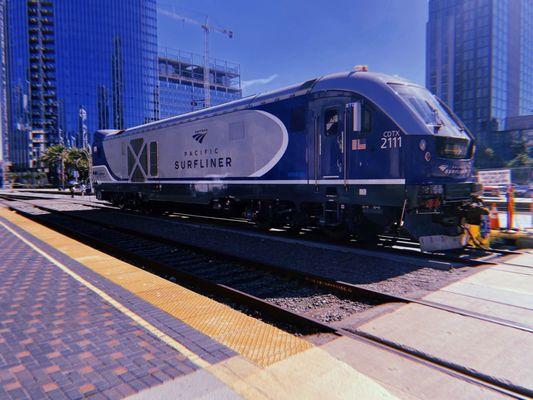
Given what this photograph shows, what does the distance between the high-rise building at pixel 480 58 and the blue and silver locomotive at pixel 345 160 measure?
81590 millimetres

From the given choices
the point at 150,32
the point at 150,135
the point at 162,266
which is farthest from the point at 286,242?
the point at 150,32

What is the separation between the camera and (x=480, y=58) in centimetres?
8169

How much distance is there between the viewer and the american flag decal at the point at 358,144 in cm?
890

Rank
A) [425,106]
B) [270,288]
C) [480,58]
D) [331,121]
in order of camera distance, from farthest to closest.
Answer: [480,58]
[331,121]
[425,106]
[270,288]

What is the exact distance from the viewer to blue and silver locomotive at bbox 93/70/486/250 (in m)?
8.34

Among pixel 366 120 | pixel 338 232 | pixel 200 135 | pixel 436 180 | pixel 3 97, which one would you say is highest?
pixel 3 97

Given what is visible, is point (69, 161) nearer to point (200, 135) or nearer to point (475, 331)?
point (200, 135)

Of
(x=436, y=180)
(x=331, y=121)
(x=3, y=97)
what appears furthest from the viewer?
(x=3, y=97)

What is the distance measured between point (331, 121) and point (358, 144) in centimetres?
105

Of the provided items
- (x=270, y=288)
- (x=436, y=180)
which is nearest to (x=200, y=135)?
(x=436, y=180)

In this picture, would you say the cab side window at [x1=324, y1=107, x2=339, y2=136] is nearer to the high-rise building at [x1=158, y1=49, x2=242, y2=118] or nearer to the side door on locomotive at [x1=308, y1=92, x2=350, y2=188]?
the side door on locomotive at [x1=308, y1=92, x2=350, y2=188]

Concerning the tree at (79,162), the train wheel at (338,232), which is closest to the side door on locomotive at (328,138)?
the train wheel at (338,232)

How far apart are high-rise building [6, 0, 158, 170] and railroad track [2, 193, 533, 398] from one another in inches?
4868

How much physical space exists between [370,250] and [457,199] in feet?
7.27
